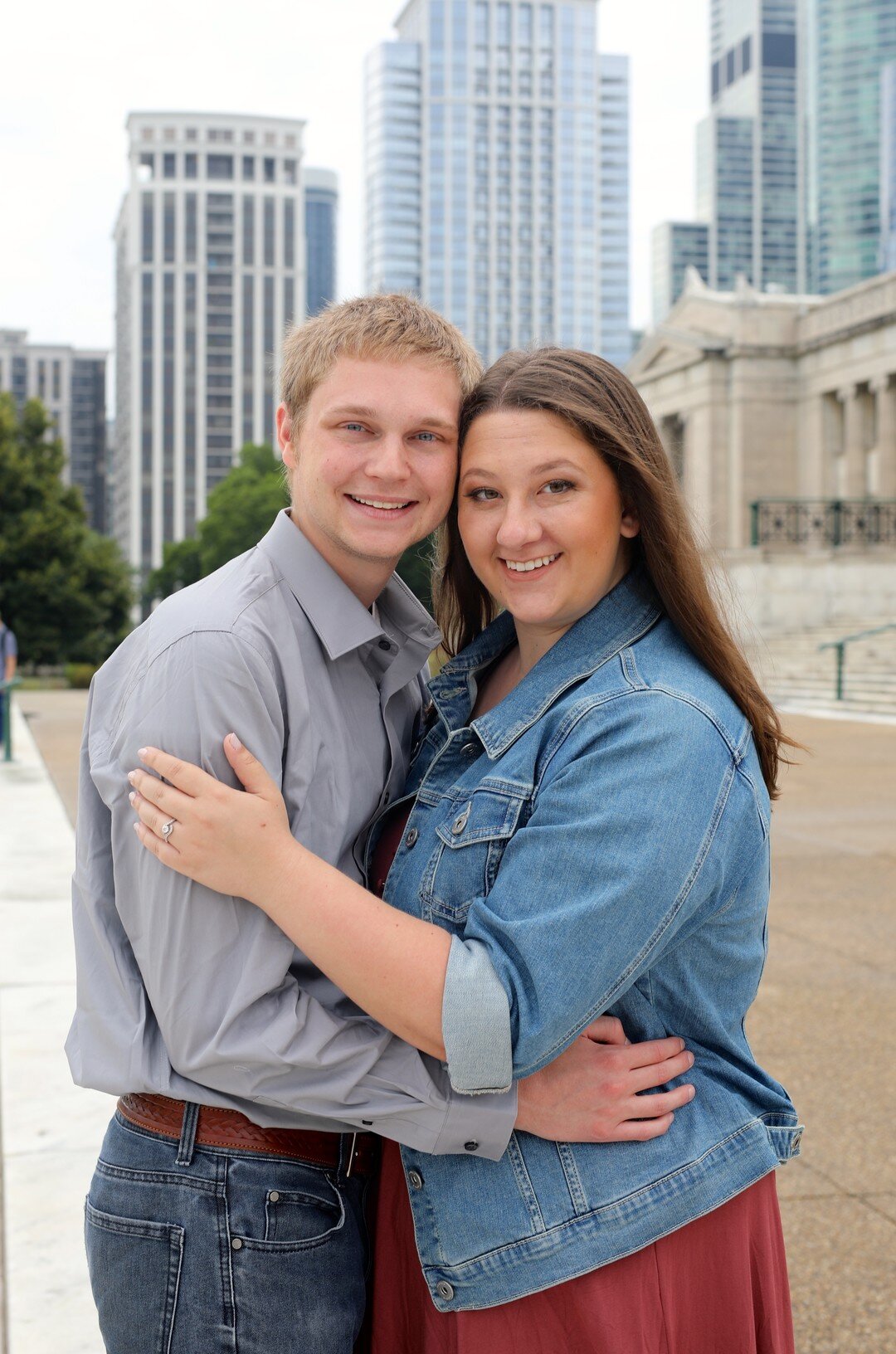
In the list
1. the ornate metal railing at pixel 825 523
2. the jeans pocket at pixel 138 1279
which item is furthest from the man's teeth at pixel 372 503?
the ornate metal railing at pixel 825 523

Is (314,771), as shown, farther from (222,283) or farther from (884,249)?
(884,249)

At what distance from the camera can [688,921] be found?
6.34 ft

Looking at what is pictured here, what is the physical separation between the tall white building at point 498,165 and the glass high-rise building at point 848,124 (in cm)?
3111

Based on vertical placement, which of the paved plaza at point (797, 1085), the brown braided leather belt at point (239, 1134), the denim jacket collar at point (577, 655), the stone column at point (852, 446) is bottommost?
the paved plaza at point (797, 1085)

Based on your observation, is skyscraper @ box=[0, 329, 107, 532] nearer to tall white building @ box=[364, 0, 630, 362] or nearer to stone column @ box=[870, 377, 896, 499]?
tall white building @ box=[364, 0, 630, 362]

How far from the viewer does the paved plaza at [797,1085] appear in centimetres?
352

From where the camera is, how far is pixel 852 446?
41.7 m

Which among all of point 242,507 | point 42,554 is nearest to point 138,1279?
point 42,554

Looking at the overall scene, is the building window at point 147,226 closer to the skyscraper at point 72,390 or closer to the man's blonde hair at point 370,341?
the skyscraper at point 72,390

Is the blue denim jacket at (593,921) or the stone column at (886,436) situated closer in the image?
the blue denim jacket at (593,921)

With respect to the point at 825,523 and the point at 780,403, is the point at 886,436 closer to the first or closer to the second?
the point at 825,523

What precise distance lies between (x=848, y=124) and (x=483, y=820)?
8030 inches

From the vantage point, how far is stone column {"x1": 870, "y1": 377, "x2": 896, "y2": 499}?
129ft

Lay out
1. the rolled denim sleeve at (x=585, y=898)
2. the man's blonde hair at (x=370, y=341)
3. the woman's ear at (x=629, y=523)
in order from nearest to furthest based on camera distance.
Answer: the rolled denim sleeve at (x=585, y=898) → the man's blonde hair at (x=370, y=341) → the woman's ear at (x=629, y=523)
